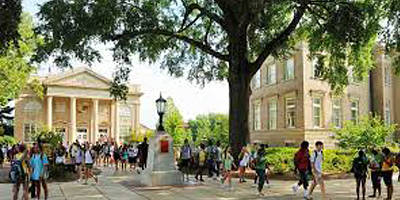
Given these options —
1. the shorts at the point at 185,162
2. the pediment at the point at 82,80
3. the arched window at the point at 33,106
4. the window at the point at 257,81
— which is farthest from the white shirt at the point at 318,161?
the arched window at the point at 33,106

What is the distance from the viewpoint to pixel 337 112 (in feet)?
124

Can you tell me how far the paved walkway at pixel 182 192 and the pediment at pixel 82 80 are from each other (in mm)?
41154

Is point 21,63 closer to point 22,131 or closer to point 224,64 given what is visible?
point 224,64

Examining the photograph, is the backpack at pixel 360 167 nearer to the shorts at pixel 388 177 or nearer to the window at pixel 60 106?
the shorts at pixel 388 177

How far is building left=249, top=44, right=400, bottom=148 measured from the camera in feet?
117

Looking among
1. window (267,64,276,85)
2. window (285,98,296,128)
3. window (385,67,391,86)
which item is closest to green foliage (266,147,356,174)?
window (285,98,296,128)

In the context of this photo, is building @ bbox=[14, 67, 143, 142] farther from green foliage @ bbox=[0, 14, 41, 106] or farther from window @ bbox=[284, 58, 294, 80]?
window @ bbox=[284, 58, 294, 80]

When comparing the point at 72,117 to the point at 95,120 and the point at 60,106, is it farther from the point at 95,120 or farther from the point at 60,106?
the point at 95,120

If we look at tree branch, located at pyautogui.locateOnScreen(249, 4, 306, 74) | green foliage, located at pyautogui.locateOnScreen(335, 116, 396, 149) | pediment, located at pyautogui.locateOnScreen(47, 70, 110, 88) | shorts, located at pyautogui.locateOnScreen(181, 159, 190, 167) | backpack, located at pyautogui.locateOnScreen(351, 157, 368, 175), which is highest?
pediment, located at pyautogui.locateOnScreen(47, 70, 110, 88)

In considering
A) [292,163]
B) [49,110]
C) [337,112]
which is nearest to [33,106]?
[49,110]

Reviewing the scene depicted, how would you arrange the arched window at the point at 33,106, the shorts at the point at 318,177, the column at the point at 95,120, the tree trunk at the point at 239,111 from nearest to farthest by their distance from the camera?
the shorts at the point at 318,177 → the tree trunk at the point at 239,111 → the arched window at the point at 33,106 → the column at the point at 95,120

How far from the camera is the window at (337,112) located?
122 feet

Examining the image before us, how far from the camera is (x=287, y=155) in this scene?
20.9 m

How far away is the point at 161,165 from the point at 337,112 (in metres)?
23.6
